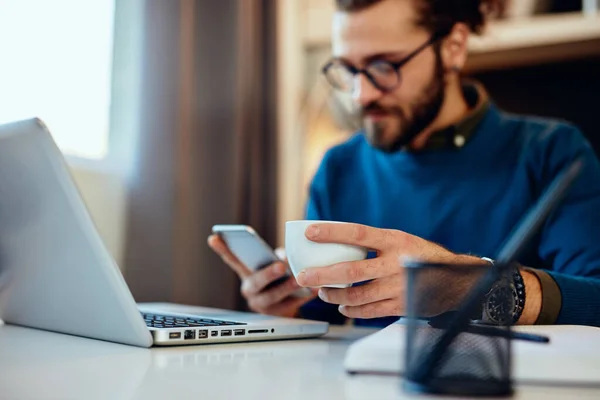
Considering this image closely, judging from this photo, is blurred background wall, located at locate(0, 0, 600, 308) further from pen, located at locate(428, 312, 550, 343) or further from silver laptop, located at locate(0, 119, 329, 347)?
pen, located at locate(428, 312, 550, 343)

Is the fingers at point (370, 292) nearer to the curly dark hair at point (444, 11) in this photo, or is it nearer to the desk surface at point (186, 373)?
the desk surface at point (186, 373)

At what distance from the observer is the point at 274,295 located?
40.4 inches

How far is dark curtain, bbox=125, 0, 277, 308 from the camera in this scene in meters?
1.53

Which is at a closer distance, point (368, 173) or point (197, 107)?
point (368, 173)

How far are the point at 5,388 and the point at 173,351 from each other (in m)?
0.22

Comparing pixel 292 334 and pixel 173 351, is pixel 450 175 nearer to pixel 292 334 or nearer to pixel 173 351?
pixel 292 334

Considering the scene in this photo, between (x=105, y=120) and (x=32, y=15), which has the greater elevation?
(x=32, y=15)

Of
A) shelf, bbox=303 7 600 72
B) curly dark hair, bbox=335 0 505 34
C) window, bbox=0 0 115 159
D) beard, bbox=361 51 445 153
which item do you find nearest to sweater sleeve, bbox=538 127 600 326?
beard, bbox=361 51 445 153

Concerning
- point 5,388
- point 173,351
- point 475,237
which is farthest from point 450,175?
point 5,388

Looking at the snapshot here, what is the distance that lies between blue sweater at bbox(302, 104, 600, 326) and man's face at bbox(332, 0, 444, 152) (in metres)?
0.07

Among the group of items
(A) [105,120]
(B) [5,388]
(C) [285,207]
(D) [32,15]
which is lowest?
(C) [285,207]

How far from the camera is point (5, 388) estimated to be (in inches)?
18.8

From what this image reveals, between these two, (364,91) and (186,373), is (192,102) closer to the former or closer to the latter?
(364,91)

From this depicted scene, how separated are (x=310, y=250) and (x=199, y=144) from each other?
112cm
